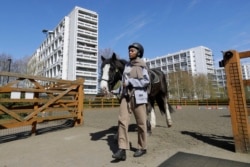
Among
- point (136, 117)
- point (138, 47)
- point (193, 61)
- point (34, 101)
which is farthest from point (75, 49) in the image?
point (193, 61)

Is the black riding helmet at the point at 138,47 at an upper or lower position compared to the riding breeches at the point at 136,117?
upper

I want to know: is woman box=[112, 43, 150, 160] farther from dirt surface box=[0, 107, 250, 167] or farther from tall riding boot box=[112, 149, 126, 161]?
dirt surface box=[0, 107, 250, 167]

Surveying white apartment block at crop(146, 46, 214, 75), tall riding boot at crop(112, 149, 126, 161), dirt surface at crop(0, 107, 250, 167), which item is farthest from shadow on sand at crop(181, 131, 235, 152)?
white apartment block at crop(146, 46, 214, 75)

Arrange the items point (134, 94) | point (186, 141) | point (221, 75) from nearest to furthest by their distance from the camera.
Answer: point (134, 94) → point (186, 141) → point (221, 75)

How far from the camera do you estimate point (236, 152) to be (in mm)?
3178

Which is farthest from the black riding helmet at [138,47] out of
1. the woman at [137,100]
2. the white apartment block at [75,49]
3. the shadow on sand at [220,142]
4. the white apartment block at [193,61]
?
the white apartment block at [193,61]

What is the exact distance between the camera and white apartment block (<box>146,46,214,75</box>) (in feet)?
292

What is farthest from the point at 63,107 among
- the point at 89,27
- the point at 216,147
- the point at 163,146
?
the point at 89,27

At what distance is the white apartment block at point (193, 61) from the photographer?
8901 centimetres

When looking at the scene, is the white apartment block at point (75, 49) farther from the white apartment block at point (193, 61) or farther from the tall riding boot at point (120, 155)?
the tall riding boot at point (120, 155)

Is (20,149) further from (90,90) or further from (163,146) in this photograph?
(90,90)

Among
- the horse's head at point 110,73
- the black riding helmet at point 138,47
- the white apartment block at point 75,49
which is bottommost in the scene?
the horse's head at point 110,73

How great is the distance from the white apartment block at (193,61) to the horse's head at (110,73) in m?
85.4

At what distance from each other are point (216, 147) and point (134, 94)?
1.97m
